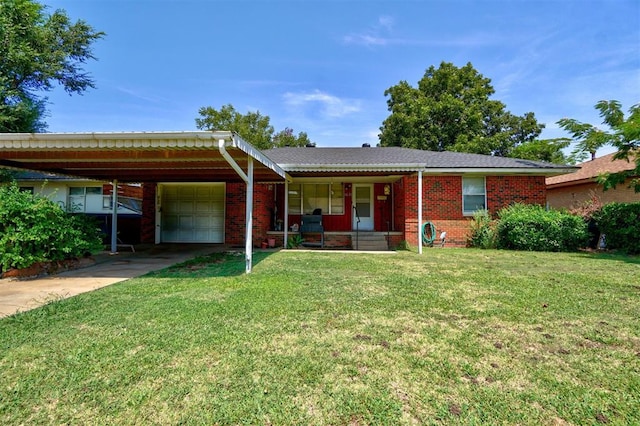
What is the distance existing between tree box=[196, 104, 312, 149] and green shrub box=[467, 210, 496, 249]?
59.6 ft

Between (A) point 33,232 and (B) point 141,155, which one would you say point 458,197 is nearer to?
(B) point 141,155

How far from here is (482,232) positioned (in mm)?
10891

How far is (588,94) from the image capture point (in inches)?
563

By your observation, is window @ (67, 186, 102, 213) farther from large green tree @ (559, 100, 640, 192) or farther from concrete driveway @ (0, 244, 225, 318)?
large green tree @ (559, 100, 640, 192)

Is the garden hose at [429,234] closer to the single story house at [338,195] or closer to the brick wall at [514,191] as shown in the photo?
the single story house at [338,195]

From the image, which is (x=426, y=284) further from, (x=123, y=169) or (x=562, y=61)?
(x=562, y=61)

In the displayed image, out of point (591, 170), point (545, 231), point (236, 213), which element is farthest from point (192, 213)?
point (591, 170)

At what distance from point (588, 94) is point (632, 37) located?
332cm

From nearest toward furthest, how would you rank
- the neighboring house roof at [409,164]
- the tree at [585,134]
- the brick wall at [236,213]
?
the neighboring house roof at [409,164]
the brick wall at [236,213]
the tree at [585,134]

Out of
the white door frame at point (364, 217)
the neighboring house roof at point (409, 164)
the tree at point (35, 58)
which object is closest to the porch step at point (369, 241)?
the white door frame at point (364, 217)

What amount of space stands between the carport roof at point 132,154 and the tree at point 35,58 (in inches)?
281

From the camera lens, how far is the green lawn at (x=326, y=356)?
1930mm

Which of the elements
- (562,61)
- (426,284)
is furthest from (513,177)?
(426,284)

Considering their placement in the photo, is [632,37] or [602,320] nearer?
[602,320]
